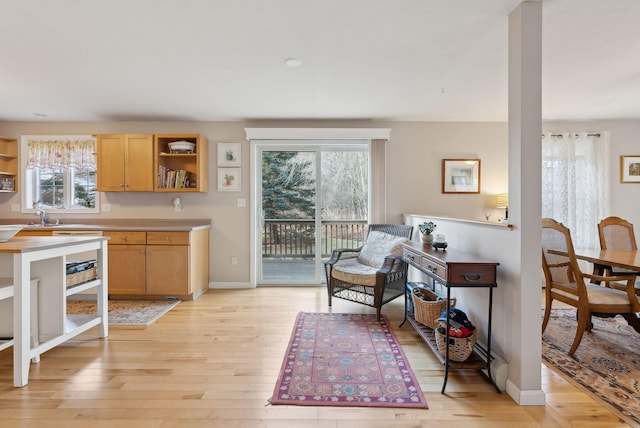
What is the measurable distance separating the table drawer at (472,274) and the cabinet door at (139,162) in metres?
3.81

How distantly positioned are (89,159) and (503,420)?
533 cm

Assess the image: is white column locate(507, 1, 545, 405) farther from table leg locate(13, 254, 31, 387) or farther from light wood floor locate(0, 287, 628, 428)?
table leg locate(13, 254, 31, 387)

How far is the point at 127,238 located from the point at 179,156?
4.18 feet

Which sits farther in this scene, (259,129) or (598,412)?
(259,129)

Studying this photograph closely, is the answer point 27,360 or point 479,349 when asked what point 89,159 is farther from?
point 479,349

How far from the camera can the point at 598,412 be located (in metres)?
1.73

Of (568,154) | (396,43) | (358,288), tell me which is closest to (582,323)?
(358,288)

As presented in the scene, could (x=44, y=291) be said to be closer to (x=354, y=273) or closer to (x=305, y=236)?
(x=354, y=273)

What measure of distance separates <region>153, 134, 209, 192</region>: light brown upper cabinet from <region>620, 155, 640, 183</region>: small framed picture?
583 cm

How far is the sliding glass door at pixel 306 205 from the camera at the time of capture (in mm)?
4395

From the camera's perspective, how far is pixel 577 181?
4.27 metres

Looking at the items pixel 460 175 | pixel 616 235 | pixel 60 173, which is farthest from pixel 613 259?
pixel 60 173

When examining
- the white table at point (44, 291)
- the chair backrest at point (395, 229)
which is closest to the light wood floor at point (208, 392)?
the white table at point (44, 291)

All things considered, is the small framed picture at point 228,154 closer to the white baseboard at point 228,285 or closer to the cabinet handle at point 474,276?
the white baseboard at point 228,285
